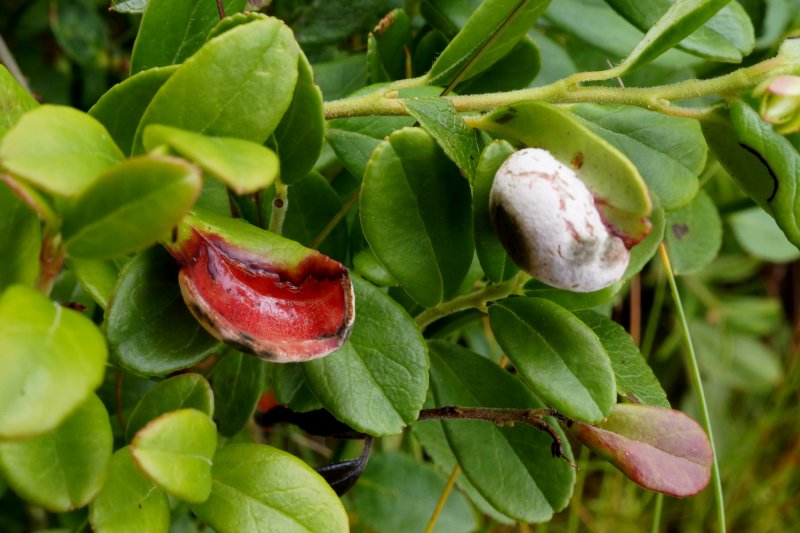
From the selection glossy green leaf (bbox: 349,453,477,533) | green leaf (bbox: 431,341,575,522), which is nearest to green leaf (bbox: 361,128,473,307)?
green leaf (bbox: 431,341,575,522)

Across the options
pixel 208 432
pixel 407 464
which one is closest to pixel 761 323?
pixel 407 464

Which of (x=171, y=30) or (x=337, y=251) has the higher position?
(x=171, y=30)

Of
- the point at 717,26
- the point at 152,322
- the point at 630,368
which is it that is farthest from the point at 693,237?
the point at 152,322

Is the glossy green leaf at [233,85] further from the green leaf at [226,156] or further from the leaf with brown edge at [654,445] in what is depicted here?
the leaf with brown edge at [654,445]

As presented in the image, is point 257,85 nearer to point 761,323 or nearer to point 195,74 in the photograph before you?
point 195,74

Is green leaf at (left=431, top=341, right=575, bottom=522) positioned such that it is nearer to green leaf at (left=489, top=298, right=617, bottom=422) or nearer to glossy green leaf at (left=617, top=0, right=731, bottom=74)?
green leaf at (left=489, top=298, right=617, bottom=422)

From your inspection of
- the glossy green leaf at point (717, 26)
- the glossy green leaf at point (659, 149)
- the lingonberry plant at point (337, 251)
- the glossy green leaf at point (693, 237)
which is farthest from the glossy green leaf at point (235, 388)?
the glossy green leaf at point (693, 237)

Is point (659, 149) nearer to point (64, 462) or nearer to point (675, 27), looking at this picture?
point (675, 27)
